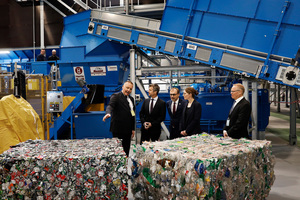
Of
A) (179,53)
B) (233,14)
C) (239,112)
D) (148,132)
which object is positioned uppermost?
(233,14)

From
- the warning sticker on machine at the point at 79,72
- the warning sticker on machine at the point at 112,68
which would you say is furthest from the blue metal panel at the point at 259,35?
the warning sticker on machine at the point at 79,72

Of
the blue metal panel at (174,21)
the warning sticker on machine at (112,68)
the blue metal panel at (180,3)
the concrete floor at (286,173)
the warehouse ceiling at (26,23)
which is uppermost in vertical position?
the warehouse ceiling at (26,23)

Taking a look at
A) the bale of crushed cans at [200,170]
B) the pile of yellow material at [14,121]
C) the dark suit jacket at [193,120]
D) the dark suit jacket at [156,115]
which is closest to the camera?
the bale of crushed cans at [200,170]

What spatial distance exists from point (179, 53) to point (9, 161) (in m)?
4.75

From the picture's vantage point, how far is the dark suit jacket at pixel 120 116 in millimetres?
4254

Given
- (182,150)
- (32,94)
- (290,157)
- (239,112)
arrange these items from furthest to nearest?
(32,94) < (290,157) < (239,112) < (182,150)

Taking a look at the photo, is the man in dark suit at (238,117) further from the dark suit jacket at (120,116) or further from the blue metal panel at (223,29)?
the blue metal panel at (223,29)

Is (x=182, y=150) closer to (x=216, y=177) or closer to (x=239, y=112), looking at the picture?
(x=216, y=177)

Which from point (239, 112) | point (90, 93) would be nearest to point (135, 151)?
point (239, 112)

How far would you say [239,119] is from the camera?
12.0 ft

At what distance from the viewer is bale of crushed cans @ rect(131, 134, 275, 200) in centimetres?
228

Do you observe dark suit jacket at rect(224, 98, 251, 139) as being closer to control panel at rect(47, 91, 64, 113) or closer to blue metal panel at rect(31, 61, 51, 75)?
control panel at rect(47, 91, 64, 113)

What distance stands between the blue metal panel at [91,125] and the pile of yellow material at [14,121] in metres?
1.95

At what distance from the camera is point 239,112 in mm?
3680
